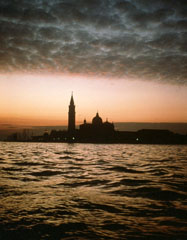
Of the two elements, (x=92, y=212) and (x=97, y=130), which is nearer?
(x=92, y=212)

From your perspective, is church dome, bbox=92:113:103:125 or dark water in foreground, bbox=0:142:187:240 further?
church dome, bbox=92:113:103:125

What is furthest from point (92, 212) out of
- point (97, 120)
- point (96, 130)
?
point (97, 120)

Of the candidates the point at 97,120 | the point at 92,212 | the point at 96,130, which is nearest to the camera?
the point at 92,212

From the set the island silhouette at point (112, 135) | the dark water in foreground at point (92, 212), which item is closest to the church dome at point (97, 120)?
the island silhouette at point (112, 135)

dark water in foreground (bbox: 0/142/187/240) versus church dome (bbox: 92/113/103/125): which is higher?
church dome (bbox: 92/113/103/125)

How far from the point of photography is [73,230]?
5582 millimetres

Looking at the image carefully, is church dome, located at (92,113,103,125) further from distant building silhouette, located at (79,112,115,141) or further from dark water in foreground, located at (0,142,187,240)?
dark water in foreground, located at (0,142,187,240)

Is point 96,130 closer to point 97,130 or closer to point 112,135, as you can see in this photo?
point 97,130

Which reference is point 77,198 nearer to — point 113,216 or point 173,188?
point 113,216

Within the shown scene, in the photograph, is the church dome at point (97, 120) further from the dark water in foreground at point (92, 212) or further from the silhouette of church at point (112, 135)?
the dark water in foreground at point (92, 212)

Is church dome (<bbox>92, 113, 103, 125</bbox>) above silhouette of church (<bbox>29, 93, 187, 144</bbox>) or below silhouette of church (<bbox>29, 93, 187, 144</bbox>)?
above

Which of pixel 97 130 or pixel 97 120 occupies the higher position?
pixel 97 120

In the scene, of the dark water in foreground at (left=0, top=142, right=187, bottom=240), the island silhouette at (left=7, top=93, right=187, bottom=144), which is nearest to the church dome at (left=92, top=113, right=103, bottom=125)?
the island silhouette at (left=7, top=93, right=187, bottom=144)

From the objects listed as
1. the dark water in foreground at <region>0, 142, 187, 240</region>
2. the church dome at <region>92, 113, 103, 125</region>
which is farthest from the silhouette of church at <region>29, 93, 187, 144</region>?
the dark water in foreground at <region>0, 142, 187, 240</region>
